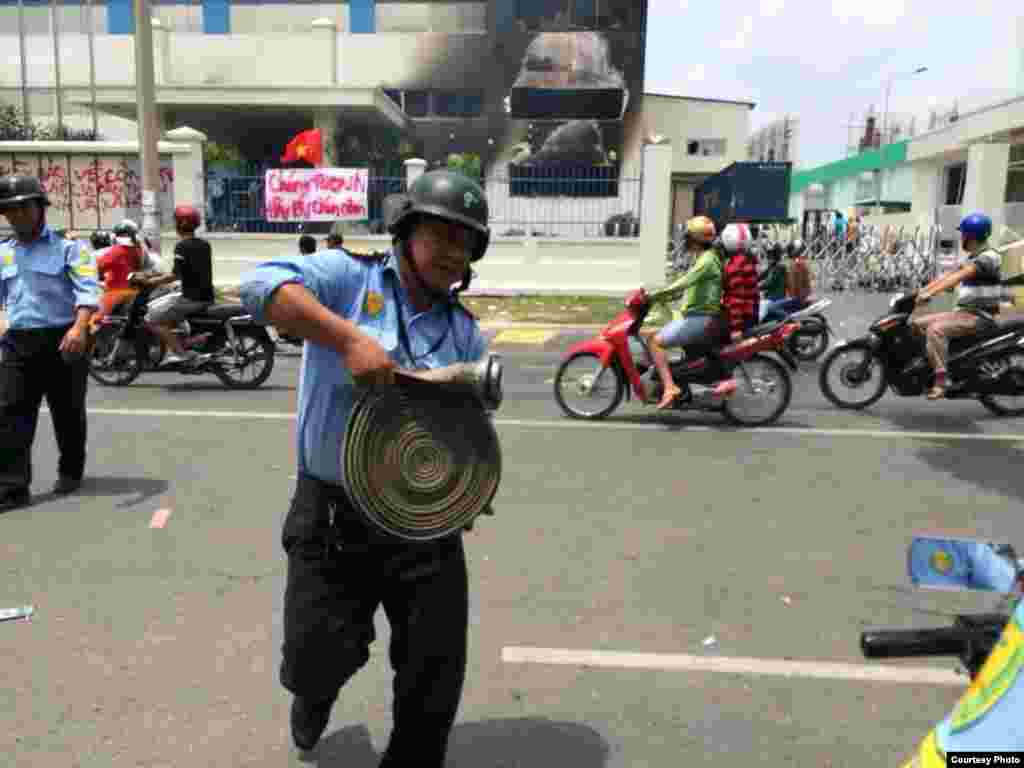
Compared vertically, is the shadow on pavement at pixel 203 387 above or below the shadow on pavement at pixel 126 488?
below

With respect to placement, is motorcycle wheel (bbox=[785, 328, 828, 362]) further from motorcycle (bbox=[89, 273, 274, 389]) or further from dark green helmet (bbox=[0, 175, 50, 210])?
dark green helmet (bbox=[0, 175, 50, 210])

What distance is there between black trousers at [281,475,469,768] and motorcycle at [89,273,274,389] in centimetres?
706

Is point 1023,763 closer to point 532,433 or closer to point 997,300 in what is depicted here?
point 532,433

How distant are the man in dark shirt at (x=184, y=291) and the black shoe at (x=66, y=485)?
3.67 metres

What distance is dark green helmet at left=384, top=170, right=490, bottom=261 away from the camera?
2299 mm

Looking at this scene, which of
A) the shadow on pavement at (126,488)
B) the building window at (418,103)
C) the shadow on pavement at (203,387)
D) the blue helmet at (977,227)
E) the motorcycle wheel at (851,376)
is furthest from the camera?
the building window at (418,103)

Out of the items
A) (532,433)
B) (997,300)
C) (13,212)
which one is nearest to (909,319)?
(997,300)

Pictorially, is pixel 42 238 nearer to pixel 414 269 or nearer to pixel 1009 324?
pixel 414 269

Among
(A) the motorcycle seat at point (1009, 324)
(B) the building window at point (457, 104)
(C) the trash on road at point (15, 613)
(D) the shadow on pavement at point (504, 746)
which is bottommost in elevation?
(C) the trash on road at point (15, 613)

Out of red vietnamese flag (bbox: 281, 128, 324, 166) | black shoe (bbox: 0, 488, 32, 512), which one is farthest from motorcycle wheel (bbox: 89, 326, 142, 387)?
red vietnamese flag (bbox: 281, 128, 324, 166)

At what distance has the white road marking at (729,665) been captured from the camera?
3.49 m

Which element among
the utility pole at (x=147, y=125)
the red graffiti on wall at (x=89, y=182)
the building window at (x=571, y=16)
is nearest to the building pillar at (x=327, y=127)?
the red graffiti on wall at (x=89, y=182)

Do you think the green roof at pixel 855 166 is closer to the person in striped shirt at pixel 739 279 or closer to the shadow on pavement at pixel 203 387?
the person in striped shirt at pixel 739 279

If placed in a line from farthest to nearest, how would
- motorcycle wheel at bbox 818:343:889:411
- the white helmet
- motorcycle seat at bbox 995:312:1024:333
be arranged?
motorcycle wheel at bbox 818:343:889:411
the white helmet
motorcycle seat at bbox 995:312:1024:333
